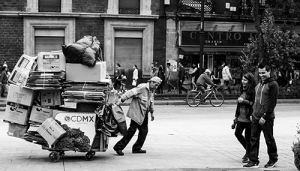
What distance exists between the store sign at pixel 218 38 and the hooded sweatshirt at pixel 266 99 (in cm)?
2256

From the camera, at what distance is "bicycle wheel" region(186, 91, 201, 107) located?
74.9 ft

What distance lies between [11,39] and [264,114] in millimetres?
22810

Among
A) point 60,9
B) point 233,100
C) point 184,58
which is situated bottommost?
point 233,100

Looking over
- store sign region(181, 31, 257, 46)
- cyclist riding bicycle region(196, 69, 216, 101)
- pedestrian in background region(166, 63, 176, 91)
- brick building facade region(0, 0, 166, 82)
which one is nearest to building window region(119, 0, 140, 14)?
brick building facade region(0, 0, 166, 82)

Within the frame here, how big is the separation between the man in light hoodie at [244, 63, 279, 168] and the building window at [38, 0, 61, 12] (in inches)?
870

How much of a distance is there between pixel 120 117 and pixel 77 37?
2076 centimetres

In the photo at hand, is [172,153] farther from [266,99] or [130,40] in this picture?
[130,40]

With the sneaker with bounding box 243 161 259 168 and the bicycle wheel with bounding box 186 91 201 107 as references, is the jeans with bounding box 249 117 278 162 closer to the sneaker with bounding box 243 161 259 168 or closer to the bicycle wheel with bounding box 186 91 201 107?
the sneaker with bounding box 243 161 259 168

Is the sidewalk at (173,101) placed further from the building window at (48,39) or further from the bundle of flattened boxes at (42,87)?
the bundle of flattened boxes at (42,87)

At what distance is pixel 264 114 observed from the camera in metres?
9.04

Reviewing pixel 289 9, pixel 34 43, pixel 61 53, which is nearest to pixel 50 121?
pixel 61 53

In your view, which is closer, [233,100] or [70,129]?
[70,129]

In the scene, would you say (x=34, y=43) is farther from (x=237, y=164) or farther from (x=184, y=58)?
(x=237, y=164)

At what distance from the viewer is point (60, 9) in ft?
97.8
